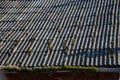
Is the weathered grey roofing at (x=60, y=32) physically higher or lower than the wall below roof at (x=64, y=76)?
higher

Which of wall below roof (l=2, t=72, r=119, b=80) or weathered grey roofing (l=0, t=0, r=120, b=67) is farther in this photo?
weathered grey roofing (l=0, t=0, r=120, b=67)

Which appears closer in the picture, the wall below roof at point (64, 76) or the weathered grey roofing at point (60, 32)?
the wall below roof at point (64, 76)

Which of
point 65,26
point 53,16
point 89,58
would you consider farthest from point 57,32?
point 89,58

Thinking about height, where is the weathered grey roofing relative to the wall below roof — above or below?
above

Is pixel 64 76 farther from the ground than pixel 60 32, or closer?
closer

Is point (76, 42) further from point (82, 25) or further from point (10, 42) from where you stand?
point (10, 42)
